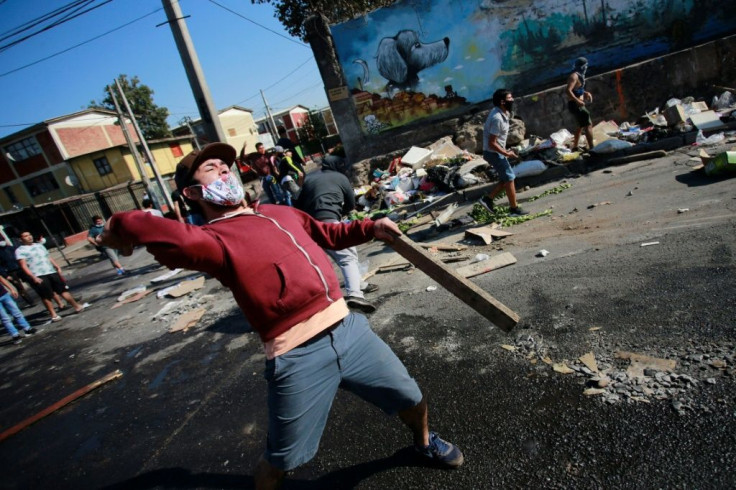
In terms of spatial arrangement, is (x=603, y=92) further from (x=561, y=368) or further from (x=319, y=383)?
(x=319, y=383)

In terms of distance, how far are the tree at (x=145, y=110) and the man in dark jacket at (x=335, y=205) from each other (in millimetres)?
44532

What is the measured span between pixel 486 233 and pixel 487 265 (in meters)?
1.11

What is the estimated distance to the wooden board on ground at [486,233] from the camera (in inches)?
225

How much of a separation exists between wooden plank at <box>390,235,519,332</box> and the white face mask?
94cm

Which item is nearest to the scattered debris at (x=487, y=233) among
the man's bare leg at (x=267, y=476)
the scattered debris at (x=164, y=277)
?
the man's bare leg at (x=267, y=476)

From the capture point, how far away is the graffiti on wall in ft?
32.8

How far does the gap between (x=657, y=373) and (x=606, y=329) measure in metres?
0.59

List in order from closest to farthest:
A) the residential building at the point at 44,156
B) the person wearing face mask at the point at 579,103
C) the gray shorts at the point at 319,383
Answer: the gray shorts at the point at 319,383, the person wearing face mask at the point at 579,103, the residential building at the point at 44,156

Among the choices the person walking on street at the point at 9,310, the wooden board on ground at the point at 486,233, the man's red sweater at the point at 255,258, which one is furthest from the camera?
the person walking on street at the point at 9,310

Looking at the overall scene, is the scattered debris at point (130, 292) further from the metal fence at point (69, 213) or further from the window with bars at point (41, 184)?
the window with bars at point (41, 184)

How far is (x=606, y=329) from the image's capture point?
3.03m

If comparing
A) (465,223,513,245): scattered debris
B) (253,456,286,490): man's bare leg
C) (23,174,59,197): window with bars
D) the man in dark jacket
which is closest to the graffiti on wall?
(465,223,513,245): scattered debris

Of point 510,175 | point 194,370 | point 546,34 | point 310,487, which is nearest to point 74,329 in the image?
point 194,370

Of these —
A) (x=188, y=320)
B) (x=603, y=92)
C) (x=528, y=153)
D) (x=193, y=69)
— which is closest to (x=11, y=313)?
(x=188, y=320)
